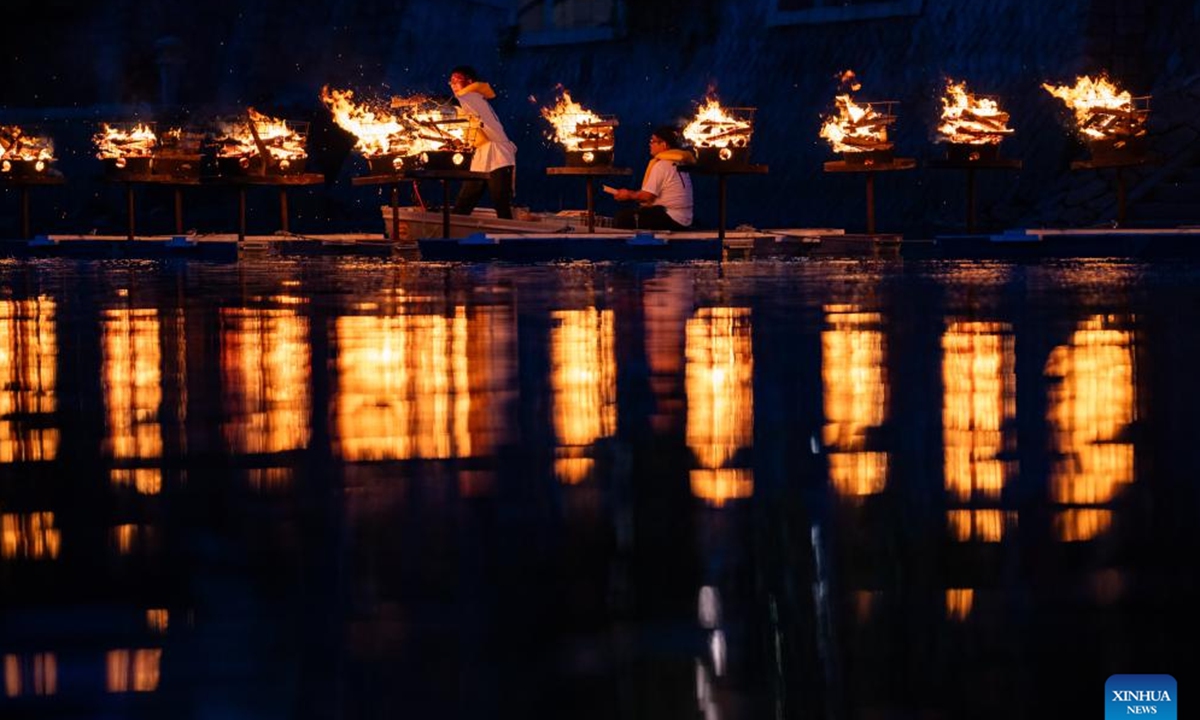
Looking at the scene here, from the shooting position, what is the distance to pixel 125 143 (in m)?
22.9

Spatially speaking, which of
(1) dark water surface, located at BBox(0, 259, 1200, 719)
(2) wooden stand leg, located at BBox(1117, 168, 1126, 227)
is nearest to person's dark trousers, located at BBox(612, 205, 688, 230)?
(2) wooden stand leg, located at BBox(1117, 168, 1126, 227)

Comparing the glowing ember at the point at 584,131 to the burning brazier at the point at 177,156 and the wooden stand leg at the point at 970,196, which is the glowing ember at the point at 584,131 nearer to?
the wooden stand leg at the point at 970,196

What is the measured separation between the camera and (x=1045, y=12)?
2670 centimetres

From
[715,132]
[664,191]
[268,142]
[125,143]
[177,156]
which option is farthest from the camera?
[177,156]

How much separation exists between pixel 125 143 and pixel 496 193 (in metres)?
3.92

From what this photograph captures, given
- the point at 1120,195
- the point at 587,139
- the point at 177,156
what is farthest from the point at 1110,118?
the point at 177,156

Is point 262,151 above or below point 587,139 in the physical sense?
above

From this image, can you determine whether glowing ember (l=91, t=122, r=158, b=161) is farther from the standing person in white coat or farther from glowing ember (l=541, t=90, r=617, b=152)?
glowing ember (l=541, t=90, r=617, b=152)

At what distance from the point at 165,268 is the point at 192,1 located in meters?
23.2

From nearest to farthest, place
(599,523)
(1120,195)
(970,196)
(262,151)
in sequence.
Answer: (599,523), (970,196), (1120,195), (262,151)

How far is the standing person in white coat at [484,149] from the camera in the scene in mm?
21047

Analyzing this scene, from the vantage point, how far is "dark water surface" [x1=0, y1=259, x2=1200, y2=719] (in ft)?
9.89

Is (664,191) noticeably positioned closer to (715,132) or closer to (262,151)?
(715,132)

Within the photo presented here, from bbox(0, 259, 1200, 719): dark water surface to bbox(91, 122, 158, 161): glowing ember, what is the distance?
13.9 metres
